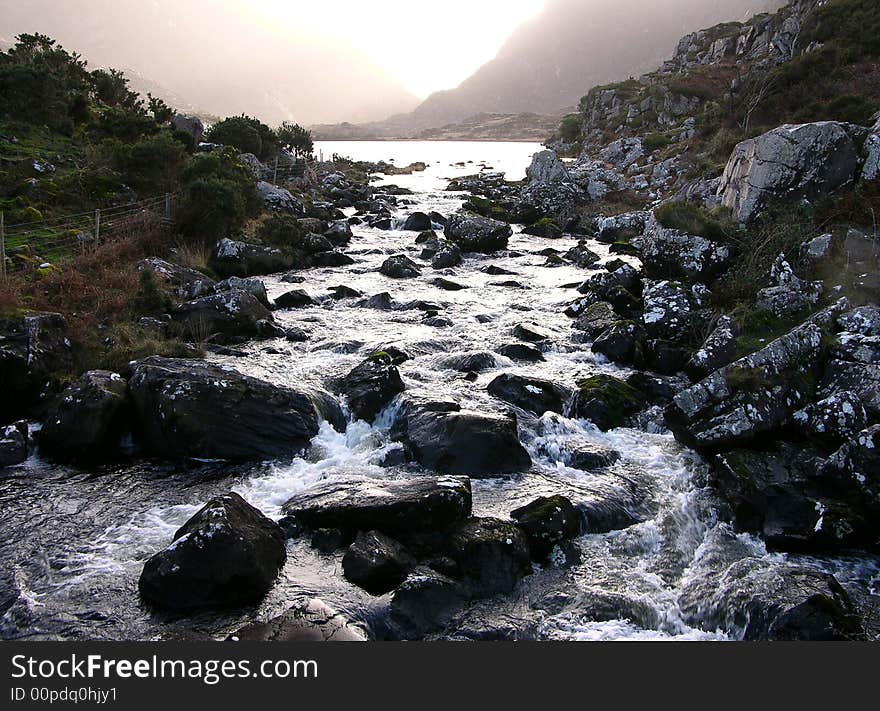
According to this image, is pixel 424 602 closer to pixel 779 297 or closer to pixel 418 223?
pixel 779 297

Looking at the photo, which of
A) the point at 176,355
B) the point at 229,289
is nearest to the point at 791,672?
the point at 176,355

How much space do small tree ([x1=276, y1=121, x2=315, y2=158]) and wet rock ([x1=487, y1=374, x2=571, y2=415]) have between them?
5264 cm

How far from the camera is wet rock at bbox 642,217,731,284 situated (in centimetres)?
2288

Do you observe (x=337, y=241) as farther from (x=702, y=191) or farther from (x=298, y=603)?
(x=298, y=603)

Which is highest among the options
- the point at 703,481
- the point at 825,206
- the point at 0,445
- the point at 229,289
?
the point at 825,206

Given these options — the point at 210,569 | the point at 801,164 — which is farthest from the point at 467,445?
the point at 801,164

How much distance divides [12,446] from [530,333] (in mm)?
16172

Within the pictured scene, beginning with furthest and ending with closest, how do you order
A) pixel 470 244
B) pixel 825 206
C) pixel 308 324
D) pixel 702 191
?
pixel 470 244 → pixel 702 191 → pixel 308 324 → pixel 825 206

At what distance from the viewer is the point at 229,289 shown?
24.7 metres

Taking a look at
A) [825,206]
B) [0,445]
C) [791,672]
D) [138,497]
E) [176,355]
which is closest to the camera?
[791,672]

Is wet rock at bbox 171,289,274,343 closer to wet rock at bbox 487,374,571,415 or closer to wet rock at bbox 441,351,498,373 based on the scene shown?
wet rock at bbox 441,351,498,373

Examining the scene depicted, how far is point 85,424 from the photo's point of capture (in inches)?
556

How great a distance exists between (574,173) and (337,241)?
2606 cm

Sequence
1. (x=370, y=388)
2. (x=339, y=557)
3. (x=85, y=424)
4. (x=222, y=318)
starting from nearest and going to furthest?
(x=339, y=557)
(x=85, y=424)
(x=370, y=388)
(x=222, y=318)
